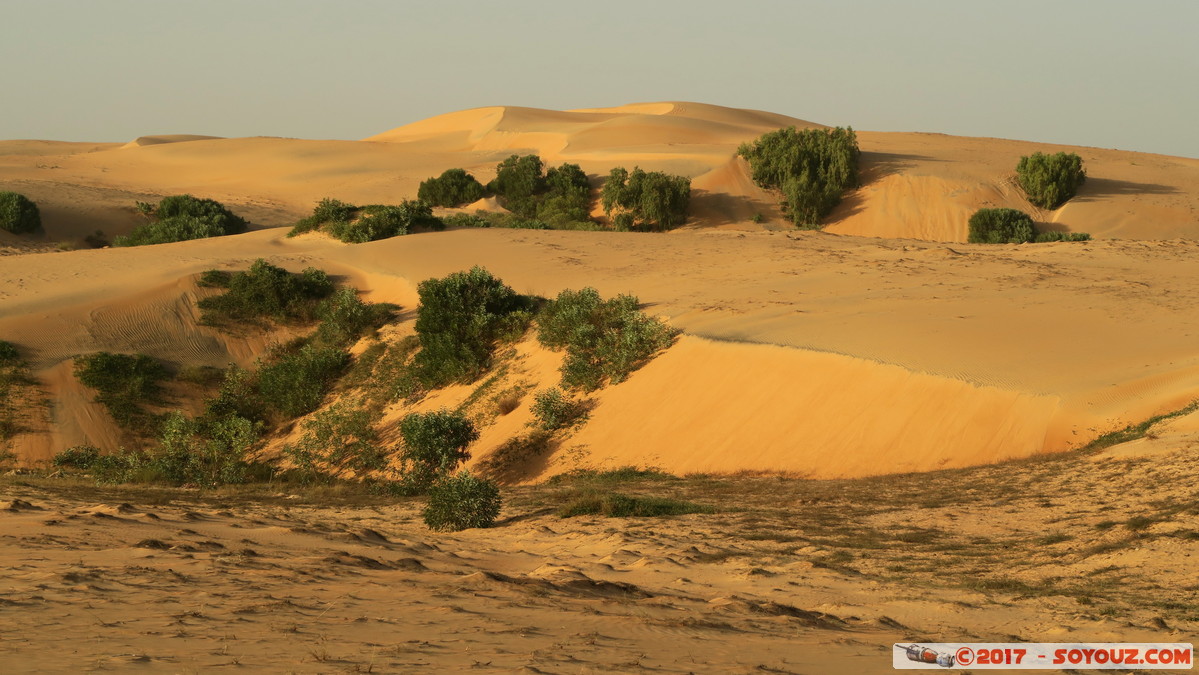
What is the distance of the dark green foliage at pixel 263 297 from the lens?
22.1 meters

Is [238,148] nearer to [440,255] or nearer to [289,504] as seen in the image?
[440,255]

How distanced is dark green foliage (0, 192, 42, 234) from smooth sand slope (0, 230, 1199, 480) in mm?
8878

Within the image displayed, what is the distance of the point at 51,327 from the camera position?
20156mm

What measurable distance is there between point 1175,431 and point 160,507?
11.0 m

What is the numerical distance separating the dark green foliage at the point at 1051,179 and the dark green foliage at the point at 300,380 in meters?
27.7

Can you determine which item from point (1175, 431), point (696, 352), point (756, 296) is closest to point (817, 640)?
point (1175, 431)

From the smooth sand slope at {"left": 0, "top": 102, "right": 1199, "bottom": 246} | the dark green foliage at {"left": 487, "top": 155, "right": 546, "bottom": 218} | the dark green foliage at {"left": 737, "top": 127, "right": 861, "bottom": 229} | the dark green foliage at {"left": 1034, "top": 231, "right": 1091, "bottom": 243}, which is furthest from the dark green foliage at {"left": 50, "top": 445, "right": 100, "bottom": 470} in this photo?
the dark green foliage at {"left": 737, "top": 127, "right": 861, "bottom": 229}

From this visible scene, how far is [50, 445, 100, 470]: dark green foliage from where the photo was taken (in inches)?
679

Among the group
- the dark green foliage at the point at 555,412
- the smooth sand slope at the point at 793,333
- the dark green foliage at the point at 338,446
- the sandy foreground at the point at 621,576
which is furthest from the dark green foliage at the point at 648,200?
the sandy foreground at the point at 621,576

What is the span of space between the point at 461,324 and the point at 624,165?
25822 millimetres

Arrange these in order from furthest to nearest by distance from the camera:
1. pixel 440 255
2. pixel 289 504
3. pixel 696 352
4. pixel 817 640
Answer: pixel 440 255
pixel 696 352
pixel 289 504
pixel 817 640

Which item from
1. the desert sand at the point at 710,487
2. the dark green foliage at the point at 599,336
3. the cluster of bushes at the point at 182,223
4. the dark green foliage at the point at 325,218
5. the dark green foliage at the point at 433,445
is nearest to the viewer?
the desert sand at the point at 710,487

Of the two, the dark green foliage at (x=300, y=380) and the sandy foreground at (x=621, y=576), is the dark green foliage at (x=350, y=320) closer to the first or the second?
the dark green foliage at (x=300, y=380)

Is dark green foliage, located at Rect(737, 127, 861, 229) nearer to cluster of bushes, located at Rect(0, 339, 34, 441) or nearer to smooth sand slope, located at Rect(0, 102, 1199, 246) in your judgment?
smooth sand slope, located at Rect(0, 102, 1199, 246)
